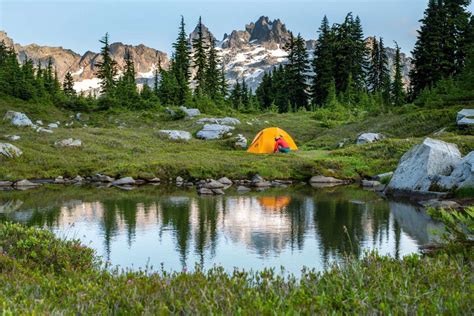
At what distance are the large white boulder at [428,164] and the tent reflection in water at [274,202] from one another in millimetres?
6695

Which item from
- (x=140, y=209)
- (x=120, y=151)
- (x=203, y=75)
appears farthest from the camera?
(x=203, y=75)

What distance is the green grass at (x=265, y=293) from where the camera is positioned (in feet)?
17.6

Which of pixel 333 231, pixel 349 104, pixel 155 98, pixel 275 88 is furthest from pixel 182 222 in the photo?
pixel 275 88

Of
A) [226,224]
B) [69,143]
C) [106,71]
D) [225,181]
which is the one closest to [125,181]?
[225,181]

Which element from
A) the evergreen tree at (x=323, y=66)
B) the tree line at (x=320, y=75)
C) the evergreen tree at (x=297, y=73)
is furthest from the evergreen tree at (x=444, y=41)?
the evergreen tree at (x=297, y=73)

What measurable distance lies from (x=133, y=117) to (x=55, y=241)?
52316 mm

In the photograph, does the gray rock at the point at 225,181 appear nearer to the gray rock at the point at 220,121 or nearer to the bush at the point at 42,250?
the bush at the point at 42,250

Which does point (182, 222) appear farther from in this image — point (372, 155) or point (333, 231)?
point (372, 155)

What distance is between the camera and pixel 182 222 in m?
21.5

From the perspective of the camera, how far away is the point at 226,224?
2109 centimetres

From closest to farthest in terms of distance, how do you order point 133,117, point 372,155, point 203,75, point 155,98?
1. point 372,155
2. point 133,117
3. point 155,98
4. point 203,75

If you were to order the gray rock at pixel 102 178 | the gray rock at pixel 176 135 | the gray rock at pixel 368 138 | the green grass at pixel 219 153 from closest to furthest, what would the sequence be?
the gray rock at pixel 102 178 → the green grass at pixel 219 153 → the gray rock at pixel 368 138 → the gray rock at pixel 176 135

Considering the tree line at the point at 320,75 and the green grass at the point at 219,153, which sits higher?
the tree line at the point at 320,75

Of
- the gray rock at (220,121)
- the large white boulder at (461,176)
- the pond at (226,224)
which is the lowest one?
the pond at (226,224)
